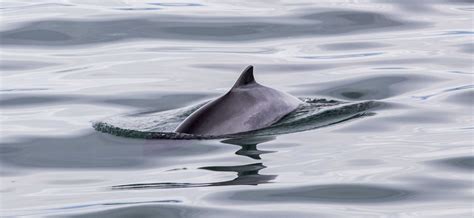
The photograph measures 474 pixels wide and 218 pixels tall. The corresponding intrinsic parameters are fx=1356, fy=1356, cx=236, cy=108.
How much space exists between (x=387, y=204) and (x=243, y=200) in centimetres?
114

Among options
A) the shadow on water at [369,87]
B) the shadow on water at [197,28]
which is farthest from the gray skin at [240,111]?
the shadow on water at [197,28]

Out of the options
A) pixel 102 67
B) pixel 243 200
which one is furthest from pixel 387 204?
pixel 102 67

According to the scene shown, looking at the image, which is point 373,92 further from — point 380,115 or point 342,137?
point 342,137

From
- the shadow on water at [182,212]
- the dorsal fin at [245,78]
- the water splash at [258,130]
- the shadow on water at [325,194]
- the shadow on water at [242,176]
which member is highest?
the dorsal fin at [245,78]

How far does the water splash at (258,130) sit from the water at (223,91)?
0.04 m

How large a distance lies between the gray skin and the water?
20cm

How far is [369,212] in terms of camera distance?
10.5 metres

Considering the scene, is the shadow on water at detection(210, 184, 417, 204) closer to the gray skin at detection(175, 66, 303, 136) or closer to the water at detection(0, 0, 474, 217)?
the water at detection(0, 0, 474, 217)

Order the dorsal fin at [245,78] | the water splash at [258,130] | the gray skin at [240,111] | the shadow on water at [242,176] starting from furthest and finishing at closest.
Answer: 1. the dorsal fin at [245,78]
2. the water splash at [258,130]
3. the gray skin at [240,111]
4. the shadow on water at [242,176]

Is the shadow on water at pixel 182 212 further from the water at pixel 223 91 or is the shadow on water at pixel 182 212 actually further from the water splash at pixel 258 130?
the water splash at pixel 258 130

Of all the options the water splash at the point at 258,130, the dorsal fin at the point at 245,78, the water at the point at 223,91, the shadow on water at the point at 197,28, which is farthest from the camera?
the shadow on water at the point at 197,28

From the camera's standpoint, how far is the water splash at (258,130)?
1327 cm

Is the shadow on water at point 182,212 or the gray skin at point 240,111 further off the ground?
the gray skin at point 240,111

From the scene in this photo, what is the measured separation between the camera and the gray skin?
13117 millimetres
